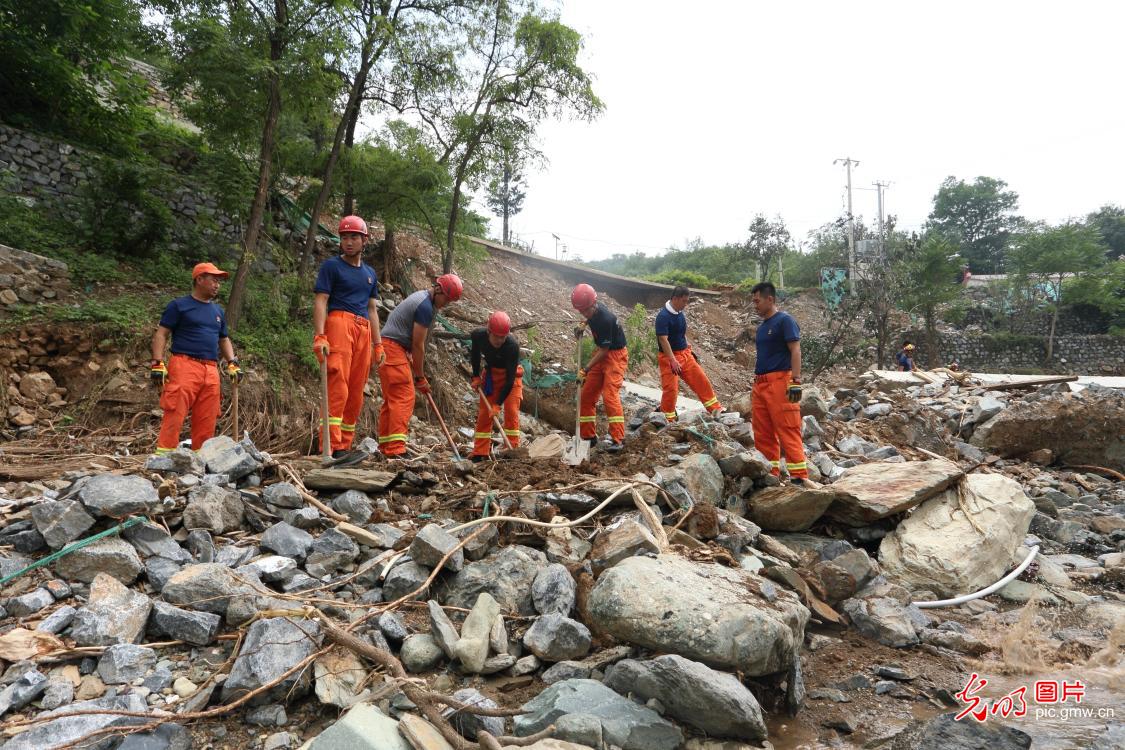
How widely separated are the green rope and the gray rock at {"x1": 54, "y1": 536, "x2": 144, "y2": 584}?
26 mm

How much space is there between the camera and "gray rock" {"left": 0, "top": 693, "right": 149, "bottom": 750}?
1.72 m

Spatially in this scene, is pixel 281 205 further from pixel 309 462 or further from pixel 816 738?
pixel 816 738

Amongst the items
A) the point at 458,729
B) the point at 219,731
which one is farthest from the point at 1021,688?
the point at 219,731

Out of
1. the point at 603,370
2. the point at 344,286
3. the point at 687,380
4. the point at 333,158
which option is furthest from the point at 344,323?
the point at 333,158

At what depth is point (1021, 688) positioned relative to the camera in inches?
99.7

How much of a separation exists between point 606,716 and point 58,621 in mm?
2072

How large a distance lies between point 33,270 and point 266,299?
92.4 inches

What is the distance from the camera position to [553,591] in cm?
266

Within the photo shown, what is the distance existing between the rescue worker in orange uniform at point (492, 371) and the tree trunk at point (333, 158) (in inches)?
174

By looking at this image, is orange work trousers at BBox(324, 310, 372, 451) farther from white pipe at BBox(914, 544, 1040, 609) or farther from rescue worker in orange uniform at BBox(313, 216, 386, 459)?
white pipe at BBox(914, 544, 1040, 609)

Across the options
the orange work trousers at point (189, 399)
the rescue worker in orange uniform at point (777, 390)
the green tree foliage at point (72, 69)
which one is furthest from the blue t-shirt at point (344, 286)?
the green tree foliage at point (72, 69)

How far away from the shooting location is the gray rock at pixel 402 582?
105 inches

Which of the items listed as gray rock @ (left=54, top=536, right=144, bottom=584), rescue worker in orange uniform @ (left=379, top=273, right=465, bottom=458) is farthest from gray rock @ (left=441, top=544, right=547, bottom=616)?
rescue worker in orange uniform @ (left=379, top=273, right=465, bottom=458)

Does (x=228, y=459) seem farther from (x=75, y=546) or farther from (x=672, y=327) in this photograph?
(x=672, y=327)
